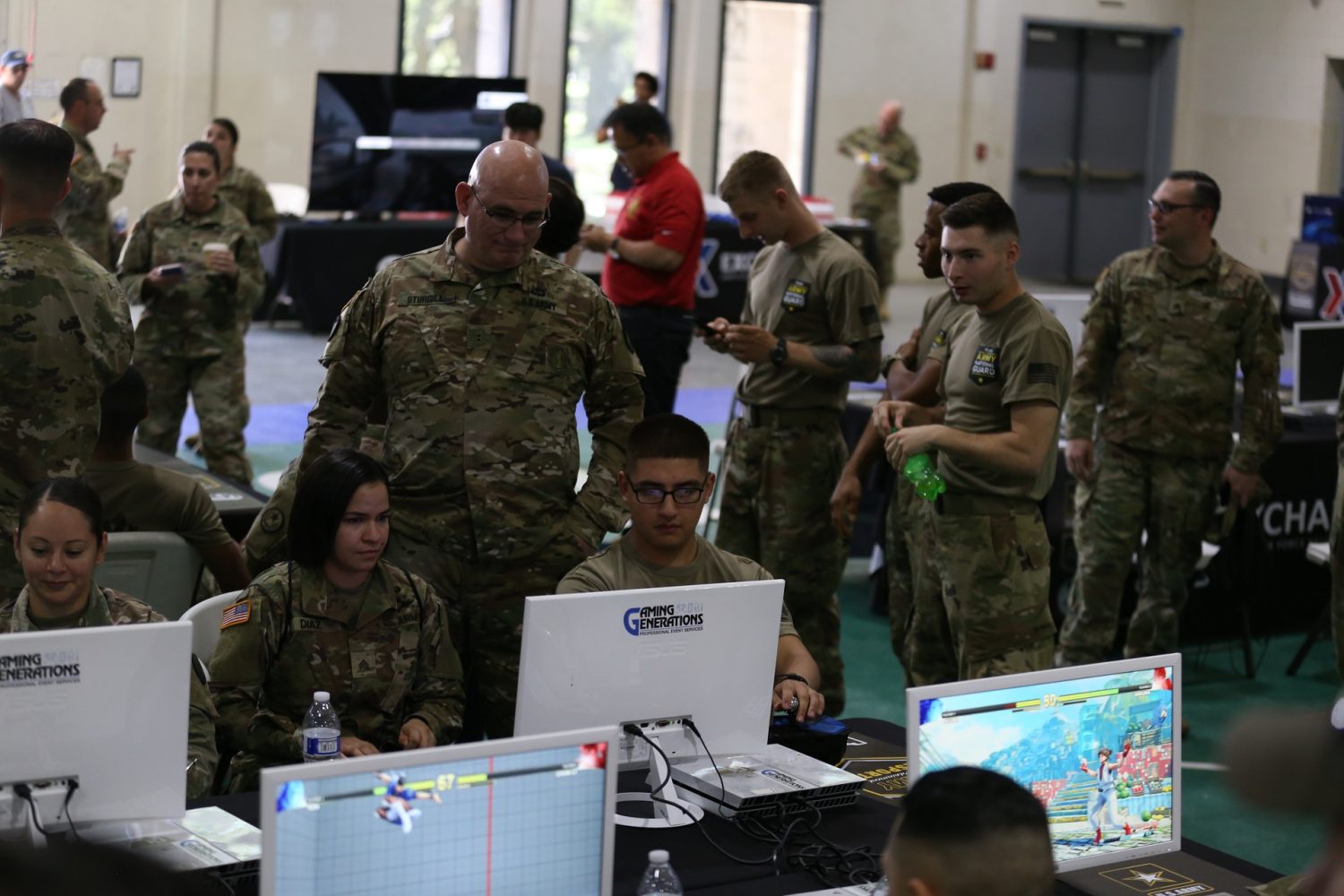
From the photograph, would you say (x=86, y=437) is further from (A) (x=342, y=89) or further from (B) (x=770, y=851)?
(A) (x=342, y=89)

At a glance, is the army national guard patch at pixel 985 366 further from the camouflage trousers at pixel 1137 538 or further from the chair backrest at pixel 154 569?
the chair backrest at pixel 154 569

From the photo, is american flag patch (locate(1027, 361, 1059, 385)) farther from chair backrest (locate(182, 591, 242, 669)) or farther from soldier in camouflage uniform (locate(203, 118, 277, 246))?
soldier in camouflage uniform (locate(203, 118, 277, 246))

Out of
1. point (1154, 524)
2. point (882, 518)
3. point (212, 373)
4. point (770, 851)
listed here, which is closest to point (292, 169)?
point (212, 373)

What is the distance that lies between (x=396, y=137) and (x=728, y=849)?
425 inches

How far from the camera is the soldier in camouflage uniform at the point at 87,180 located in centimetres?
780

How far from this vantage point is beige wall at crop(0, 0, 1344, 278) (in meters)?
13.6

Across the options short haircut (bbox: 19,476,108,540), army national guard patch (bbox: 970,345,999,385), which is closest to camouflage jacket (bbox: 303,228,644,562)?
short haircut (bbox: 19,476,108,540)

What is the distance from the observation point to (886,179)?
49.2 ft

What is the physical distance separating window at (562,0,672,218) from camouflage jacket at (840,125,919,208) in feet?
6.48

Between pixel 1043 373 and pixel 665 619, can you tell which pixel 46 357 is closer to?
pixel 665 619

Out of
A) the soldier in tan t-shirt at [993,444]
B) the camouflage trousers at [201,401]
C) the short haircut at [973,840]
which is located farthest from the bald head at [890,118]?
the short haircut at [973,840]

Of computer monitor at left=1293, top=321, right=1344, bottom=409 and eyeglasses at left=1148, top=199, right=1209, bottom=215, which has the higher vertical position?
eyeglasses at left=1148, top=199, right=1209, bottom=215

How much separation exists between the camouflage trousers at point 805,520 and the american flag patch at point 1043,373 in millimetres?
1024

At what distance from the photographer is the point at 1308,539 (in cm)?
685
